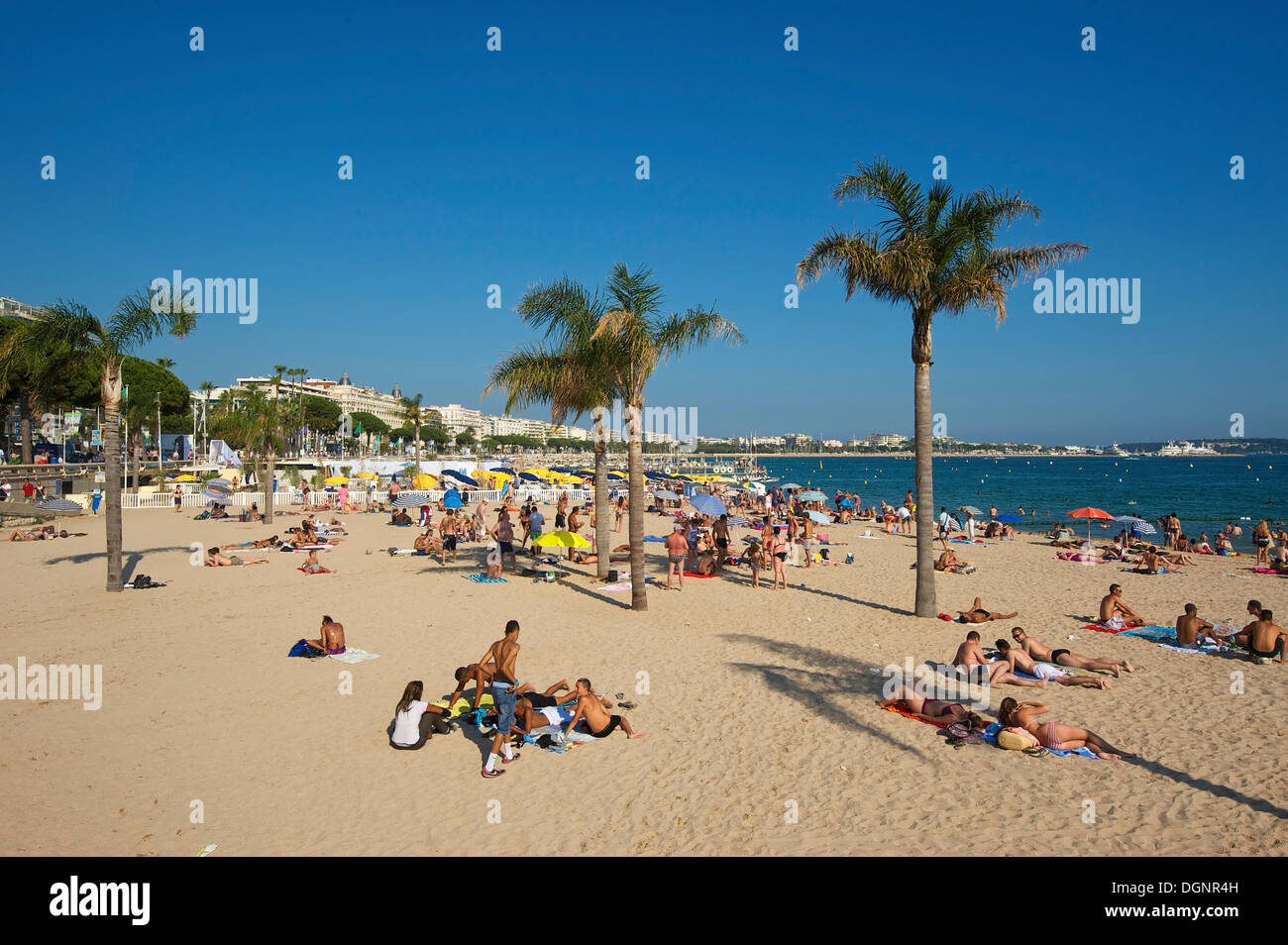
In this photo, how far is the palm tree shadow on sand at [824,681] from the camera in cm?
738

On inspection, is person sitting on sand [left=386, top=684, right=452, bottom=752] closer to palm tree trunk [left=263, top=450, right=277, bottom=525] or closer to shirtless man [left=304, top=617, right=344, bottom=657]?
shirtless man [left=304, top=617, right=344, bottom=657]

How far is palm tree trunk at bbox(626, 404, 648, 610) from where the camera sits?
12055mm

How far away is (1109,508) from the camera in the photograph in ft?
157

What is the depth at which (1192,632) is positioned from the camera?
32.3 feet

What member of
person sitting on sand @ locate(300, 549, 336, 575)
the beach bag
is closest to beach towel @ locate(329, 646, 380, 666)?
person sitting on sand @ locate(300, 549, 336, 575)

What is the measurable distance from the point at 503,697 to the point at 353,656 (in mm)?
3718

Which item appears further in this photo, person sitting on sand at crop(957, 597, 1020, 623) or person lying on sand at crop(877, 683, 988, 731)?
person sitting on sand at crop(957, 597, 1020, 623)

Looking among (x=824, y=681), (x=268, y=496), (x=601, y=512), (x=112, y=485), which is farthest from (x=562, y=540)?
(x=268, y=496)

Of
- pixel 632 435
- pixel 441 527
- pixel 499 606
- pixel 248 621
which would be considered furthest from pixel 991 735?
pixel 441 527

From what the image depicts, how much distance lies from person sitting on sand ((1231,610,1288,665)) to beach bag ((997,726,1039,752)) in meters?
5.11

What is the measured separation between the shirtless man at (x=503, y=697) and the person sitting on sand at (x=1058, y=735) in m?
4.75

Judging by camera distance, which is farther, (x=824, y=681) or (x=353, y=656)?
(x=353, y=656)

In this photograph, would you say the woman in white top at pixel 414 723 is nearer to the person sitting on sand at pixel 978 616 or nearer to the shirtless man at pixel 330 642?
the shirtless man at pixel 330 642

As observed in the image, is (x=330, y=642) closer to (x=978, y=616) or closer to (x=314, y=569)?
(x=314, y=569)
